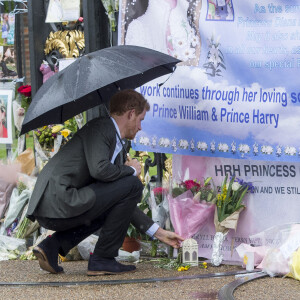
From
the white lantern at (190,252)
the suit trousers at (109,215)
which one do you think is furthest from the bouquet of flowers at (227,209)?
the suit trousers at (109,215)

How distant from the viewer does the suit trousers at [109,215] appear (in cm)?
595

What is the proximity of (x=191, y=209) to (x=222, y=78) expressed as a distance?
1.00 m

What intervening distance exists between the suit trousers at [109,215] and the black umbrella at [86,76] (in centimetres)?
63

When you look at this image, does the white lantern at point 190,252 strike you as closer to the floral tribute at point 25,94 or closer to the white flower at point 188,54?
the white flower at point 188,54

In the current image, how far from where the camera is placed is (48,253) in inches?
244

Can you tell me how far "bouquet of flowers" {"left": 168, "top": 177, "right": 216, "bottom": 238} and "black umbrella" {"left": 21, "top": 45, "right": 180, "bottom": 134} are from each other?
0.94 m

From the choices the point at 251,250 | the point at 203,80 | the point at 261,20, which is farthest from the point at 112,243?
the point at 261,20

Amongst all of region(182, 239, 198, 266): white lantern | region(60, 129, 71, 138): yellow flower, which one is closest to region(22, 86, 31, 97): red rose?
region(60, 129, 71, 138): yellow flower

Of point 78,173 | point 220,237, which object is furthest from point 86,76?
point 220,237

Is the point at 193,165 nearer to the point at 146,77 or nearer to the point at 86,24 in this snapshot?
the point at 146,77

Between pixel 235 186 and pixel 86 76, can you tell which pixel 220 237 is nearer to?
pixel 235 186

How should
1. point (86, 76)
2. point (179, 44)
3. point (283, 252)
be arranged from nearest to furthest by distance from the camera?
point (86, 76) → point (283, 252) → point (179, 44)

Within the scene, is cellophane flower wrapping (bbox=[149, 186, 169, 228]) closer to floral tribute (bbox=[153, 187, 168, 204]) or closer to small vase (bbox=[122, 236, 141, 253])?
floral tribute (bbox=[153, 187, 168, 204])

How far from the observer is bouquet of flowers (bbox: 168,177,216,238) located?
6512 mm
